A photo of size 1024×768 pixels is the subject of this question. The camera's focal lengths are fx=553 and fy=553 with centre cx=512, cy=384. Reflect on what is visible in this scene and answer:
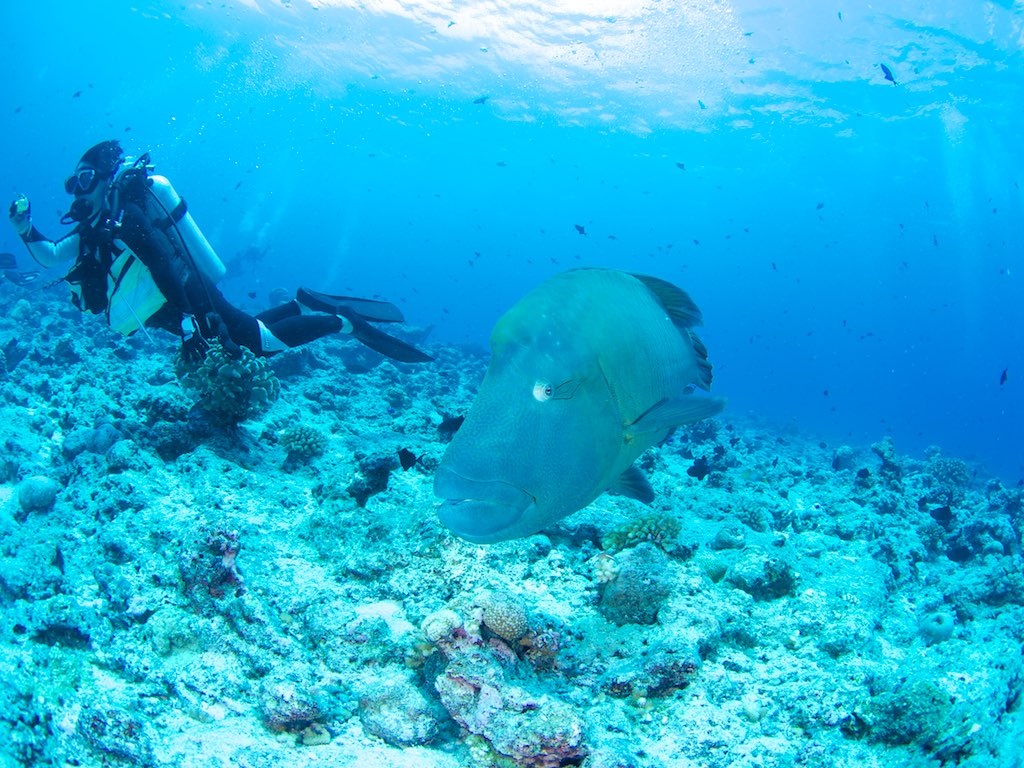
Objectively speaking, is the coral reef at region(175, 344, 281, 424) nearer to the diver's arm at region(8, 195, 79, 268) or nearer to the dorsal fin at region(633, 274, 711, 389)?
the diver's arm at region(8, 195, 79, 268)

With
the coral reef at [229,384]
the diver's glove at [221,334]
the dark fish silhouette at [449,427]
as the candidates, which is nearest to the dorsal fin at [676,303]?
the dark fish silhouette at [449,427]

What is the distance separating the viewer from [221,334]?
19.1ft

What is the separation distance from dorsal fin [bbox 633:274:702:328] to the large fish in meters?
0.32

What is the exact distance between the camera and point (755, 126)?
37.2 meters

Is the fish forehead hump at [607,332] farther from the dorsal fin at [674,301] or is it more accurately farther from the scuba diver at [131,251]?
the scuba diver at [131,251]

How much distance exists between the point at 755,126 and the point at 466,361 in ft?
94.7

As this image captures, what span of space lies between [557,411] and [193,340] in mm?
5422

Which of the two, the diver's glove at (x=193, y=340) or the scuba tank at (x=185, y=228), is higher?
the scuba tank at (x=185, y=228)

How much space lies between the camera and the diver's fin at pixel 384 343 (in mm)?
6535

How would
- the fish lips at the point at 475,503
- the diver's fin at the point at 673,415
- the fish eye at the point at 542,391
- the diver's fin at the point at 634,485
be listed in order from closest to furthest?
the fish lips at the point at 475,503 → the fish eye at the point at 542,391 → the diver's fin at the point at 673,415 → the diver's fin at the point at 634,485

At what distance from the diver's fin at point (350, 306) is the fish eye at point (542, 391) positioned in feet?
18.5

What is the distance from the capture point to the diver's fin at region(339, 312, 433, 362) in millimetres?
6535

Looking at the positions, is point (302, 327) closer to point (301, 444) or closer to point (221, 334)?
point (221, 334)

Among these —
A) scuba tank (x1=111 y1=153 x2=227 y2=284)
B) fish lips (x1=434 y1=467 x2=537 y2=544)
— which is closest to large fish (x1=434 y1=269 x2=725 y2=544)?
fish lips (x1=434 y1=467 x2=537 y2=544)
